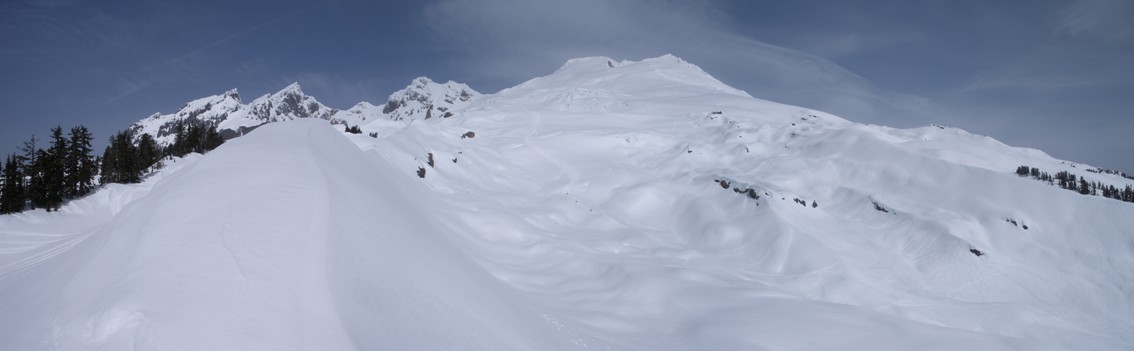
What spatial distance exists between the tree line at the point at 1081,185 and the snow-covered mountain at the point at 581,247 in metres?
2.14

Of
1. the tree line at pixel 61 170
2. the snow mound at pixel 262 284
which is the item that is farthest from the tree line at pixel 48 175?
the snow mound at pixel 262 284

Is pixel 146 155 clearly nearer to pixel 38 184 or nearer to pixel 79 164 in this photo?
pixel 79 164

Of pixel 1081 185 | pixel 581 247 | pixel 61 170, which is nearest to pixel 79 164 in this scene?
pixel 61 170

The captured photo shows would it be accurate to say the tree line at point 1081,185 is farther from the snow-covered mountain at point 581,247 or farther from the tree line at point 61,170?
the tree line at point 61,170

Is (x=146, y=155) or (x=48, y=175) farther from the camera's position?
(x=146, y=155)

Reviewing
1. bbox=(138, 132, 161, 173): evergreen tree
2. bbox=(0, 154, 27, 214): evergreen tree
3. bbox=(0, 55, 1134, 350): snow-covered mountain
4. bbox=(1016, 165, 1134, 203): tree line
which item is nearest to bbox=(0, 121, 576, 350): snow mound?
bbox=(0, 55, 1134, 350): snow-covered mountain

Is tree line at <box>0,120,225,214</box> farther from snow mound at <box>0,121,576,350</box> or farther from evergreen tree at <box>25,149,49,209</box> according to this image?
snow mound at <box>0,121,576,350</box>

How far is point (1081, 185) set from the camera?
33656 mm

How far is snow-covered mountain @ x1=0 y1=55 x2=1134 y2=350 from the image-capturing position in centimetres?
659

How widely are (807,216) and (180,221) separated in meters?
Result: 32.1

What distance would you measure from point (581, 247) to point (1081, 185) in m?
39.0

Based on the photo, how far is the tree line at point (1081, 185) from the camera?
3331cm

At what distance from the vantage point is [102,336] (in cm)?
538

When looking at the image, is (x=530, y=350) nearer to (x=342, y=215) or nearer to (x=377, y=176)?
(x=342, y=215)
